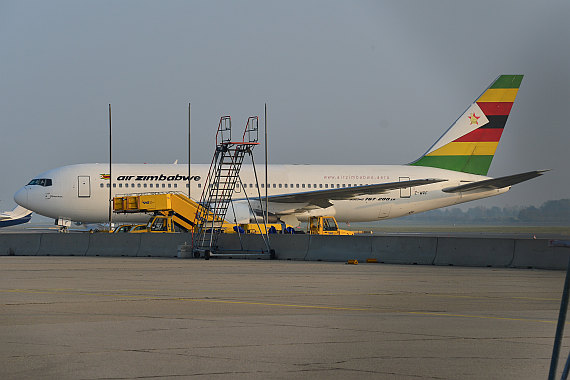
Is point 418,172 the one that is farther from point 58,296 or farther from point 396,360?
point 396,360

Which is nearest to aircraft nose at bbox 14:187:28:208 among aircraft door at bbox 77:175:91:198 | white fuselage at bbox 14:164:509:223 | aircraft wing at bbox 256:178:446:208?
white fuselage at bbox 14:164:509:223

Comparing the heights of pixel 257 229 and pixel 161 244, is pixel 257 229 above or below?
above

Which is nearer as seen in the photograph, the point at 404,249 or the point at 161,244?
the point at 404,249

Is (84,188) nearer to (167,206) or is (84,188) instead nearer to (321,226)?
(167,206)

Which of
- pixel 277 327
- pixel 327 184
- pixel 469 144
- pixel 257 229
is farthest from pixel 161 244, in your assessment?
pixel 469 144

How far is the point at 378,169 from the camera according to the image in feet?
140

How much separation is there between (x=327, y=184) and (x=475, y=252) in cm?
2099

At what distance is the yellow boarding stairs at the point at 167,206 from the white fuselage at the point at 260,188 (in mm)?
7939

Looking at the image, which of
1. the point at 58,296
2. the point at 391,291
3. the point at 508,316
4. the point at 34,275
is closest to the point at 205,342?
the point at 508,316

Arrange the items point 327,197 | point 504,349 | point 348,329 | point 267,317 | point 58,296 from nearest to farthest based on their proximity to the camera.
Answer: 1. point 504,349
2. point 348,329
3. point 267,317
4. point 58,296
5. point 327,197

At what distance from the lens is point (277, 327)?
9016 millimetres

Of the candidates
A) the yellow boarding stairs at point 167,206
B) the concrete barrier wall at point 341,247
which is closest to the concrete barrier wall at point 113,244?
the concrete barrier wall at point 341,247

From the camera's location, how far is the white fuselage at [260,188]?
39906 millimetres

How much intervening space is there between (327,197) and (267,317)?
29741 mm
